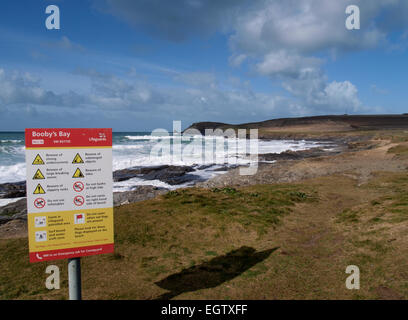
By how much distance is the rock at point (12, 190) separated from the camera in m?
21.0

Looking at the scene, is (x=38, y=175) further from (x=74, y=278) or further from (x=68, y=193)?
(x=74, y=278)

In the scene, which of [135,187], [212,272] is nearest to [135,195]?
[135,187]

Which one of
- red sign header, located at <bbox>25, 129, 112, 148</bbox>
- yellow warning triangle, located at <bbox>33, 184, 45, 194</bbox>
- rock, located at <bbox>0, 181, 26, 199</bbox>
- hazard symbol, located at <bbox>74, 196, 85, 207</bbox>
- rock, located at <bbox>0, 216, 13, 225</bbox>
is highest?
red sign header, located at <bbox>25, 129, 112, 148</bbox>

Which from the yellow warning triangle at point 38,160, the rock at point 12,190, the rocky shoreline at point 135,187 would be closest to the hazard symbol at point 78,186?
the yellow warning triangle at point 38,160

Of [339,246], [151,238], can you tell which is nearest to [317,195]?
[339,246]

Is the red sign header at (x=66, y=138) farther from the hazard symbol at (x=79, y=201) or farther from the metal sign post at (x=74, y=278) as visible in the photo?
the metal sign post at (x=74, y=278)

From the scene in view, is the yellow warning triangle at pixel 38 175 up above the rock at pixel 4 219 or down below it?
above

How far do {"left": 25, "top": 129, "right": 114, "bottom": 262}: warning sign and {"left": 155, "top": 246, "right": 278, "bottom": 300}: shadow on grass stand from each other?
2.54 m

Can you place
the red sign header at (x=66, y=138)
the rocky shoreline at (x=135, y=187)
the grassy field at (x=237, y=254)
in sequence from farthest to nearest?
the rocky shoreline at (x=135, y=187) → the grassy field at (x=237, y=254) → the red sign header at (x=66, y=138)

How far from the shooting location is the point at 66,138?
5.20 m

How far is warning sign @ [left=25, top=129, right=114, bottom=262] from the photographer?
5.03 meters

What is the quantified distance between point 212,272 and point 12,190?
21670 millimetres

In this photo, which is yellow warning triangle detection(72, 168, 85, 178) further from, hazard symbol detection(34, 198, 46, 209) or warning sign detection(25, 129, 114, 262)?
hazard symbol detection(34, 198, 46, 209)

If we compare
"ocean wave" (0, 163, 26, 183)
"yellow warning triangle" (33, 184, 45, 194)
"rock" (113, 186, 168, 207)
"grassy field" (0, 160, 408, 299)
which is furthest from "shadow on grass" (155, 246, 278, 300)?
"ocean wave" (0, 163, 26, 183)
